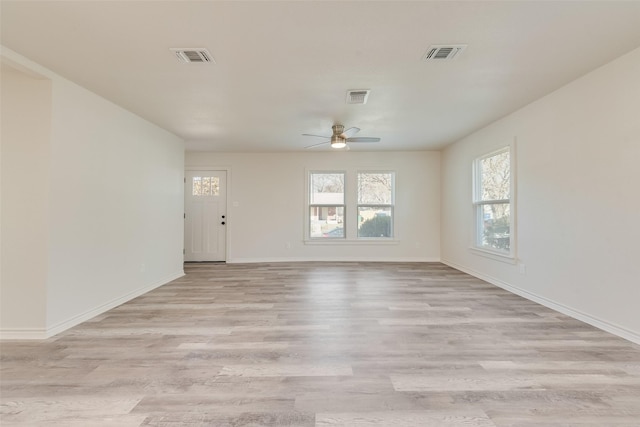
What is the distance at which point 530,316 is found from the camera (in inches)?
117

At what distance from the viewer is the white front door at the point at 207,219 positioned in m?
6.28

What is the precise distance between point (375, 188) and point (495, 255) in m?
2.84

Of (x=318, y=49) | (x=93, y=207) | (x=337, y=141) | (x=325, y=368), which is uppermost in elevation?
(x=318, y=49)

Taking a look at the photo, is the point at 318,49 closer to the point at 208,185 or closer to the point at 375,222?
the point at 375,222

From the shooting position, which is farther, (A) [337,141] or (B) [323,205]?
(B) [323,205]

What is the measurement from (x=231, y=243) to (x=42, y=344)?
12.9 feet

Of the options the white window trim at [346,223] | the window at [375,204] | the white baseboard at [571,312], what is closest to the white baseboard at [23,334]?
the white window trim at [346,223]

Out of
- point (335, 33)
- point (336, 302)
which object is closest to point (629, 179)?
point (335, 33)

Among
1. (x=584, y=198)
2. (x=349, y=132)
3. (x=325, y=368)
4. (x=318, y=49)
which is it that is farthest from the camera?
(x=349, y=132)

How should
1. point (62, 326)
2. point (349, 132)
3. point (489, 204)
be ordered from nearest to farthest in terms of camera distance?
point (62, 326), point (349, 132), point (489, 204)

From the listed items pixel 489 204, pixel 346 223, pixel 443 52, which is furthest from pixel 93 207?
pixel 489 204

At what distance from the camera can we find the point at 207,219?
6.29 m

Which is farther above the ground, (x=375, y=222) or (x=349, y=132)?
(x=349, y=132)

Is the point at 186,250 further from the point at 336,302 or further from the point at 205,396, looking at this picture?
the point at 205,396
